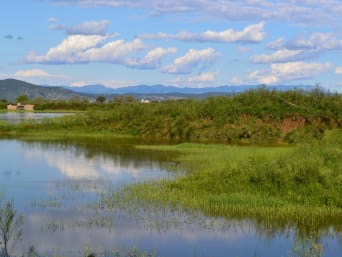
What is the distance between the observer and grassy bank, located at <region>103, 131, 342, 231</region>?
1403 cm

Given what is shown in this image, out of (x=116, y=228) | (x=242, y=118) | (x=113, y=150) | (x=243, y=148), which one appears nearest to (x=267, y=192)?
(x=116, y=228)

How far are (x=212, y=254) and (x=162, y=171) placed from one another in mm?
10307

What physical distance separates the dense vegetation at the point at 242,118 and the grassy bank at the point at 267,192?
54.8 ft

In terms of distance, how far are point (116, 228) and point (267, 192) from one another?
4.41m

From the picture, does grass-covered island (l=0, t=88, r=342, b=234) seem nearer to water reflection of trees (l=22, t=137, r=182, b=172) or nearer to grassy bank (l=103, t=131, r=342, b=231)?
grassy bank (l=103, t=131, r=342, b=231)

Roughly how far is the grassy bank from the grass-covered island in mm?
24

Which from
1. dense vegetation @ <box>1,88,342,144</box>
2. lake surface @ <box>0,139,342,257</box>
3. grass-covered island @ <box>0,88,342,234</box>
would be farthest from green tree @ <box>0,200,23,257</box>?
dense vegetation @ <box>1,88,342,144</box>

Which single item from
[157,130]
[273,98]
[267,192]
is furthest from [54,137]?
[267,192]

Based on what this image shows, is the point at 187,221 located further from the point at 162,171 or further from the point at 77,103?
the point at 77,103

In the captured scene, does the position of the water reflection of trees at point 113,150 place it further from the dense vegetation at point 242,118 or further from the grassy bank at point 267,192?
the grassy bank at point 267,192

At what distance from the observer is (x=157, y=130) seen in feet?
123

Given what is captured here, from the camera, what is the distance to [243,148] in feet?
95.6

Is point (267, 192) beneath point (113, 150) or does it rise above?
above

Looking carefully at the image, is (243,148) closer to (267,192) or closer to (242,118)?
(242,118)
